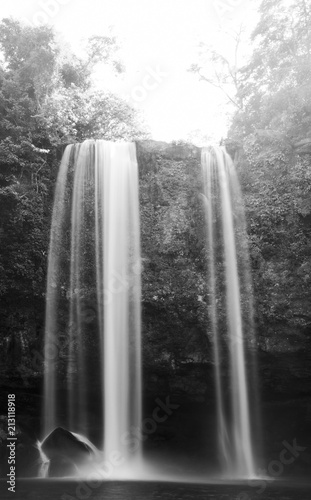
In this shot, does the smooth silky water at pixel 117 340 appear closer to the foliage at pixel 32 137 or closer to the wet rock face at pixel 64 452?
the wet rock face at pixel 64 452

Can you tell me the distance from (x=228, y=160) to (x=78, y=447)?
28.6ft

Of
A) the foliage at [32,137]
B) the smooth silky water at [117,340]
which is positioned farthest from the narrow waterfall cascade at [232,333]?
the foliage at [32,137]

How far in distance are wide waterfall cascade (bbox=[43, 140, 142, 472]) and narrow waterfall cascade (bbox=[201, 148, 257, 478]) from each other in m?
1.94

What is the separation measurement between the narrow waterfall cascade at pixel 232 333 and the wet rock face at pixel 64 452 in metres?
3.52

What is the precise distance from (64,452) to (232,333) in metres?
5.31

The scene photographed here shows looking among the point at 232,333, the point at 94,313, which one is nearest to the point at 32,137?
the point at 94,313

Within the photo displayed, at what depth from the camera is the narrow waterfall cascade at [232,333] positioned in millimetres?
9625

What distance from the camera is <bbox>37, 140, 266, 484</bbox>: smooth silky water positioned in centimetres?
973

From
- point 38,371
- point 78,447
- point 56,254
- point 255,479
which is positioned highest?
point 56,254

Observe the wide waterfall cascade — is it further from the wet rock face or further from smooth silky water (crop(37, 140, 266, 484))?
the wet rock face

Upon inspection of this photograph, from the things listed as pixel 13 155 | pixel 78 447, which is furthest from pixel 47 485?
pixel 13 155

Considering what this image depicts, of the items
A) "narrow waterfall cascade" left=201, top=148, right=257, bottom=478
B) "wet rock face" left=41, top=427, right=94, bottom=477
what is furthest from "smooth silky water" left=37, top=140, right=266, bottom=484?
"wet rock face" left=41, top=427, right=94, bottom=477

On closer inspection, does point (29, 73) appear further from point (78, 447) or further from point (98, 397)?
point (78, 447)

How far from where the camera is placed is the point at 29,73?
13.6 meters
